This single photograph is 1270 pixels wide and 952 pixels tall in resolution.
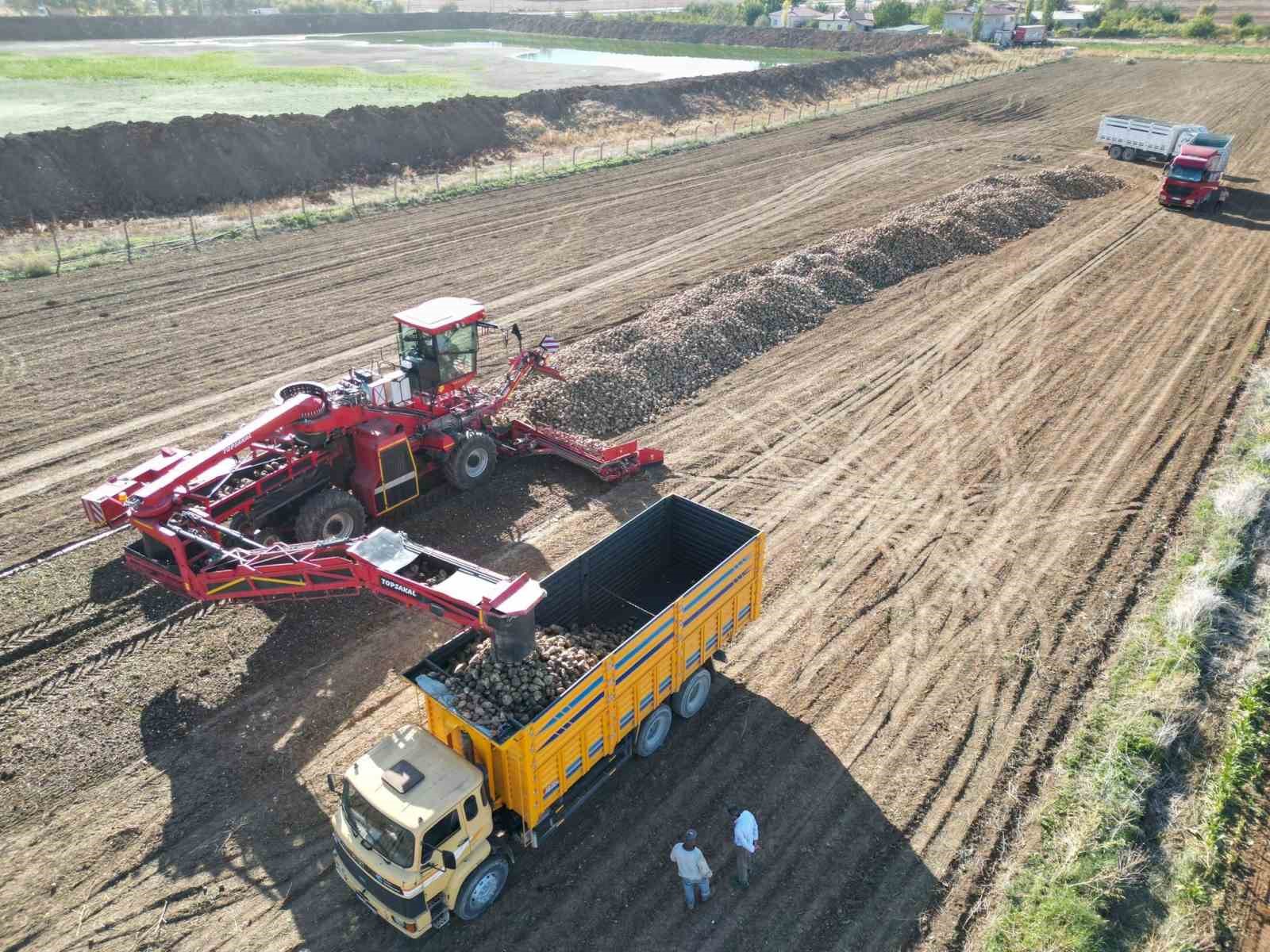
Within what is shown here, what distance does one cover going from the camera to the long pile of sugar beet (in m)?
18.9

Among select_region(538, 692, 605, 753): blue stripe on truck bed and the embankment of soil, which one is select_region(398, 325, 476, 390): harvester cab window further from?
the embankment of soil

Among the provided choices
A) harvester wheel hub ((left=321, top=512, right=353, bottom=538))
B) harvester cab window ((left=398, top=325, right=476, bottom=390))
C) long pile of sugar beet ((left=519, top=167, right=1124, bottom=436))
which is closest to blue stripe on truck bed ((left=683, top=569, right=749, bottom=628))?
harvester wheel hub ((left=321, top=512, right=353, bottom=538))

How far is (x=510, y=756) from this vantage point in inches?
338

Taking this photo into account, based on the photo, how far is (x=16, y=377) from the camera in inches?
771

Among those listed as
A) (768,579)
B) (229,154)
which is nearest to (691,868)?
(768,579)

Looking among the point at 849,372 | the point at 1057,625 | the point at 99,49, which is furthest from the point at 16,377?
the point at 99,49

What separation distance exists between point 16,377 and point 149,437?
4831 mm

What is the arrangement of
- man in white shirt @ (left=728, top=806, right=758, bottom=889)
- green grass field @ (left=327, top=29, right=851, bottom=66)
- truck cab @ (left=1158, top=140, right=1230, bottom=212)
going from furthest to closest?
green grass field @ (left=327, top=29, right=851, bottom=66)
truck cab @ (left=1158, top=140, right=1230, bottom=212)
man in white shirt @ (left=728, top=806, right=758, bottom=889)

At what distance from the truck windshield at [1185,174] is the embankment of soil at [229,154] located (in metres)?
29.1

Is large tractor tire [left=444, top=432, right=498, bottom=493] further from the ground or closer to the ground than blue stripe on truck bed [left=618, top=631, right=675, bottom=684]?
closer to the ground

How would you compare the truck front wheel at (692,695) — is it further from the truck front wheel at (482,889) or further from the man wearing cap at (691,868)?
the truck front wheel at (482,889)

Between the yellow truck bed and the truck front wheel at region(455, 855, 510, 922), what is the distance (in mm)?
417

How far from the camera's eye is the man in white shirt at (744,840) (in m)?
9.18

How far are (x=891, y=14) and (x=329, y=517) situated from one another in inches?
4079
